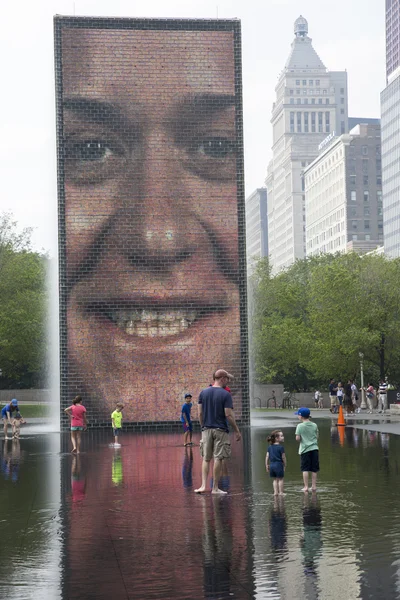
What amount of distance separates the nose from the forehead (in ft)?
7.99

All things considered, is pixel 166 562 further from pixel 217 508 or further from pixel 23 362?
pixel 23 362

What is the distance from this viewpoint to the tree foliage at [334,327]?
58.2 m

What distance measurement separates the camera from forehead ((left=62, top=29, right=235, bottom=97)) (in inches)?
1597

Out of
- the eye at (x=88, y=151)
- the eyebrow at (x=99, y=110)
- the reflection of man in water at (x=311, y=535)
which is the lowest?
the reflection of man in water at (x=311, y=535)

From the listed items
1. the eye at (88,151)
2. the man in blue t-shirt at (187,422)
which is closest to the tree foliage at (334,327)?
the eye at (88,151)

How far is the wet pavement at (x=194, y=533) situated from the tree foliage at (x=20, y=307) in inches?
1661

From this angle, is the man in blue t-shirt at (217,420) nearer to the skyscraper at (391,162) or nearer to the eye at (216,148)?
the eye at (216,148)

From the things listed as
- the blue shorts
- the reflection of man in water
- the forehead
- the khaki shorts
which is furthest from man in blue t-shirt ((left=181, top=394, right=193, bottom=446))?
the forehead

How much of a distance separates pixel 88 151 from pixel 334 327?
2293cm

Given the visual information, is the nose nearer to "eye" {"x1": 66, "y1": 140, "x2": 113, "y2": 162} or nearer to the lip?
"eye" {"x1": 66, "y1": 140, "x2": 113, "y2": 162}

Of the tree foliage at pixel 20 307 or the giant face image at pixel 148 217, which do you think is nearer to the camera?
the giant face image at pixel 148 217

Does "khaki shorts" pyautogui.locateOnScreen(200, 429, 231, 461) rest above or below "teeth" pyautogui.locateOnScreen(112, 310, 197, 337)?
below

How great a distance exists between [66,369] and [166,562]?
2988cm

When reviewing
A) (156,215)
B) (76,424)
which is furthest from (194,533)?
(156,215)
